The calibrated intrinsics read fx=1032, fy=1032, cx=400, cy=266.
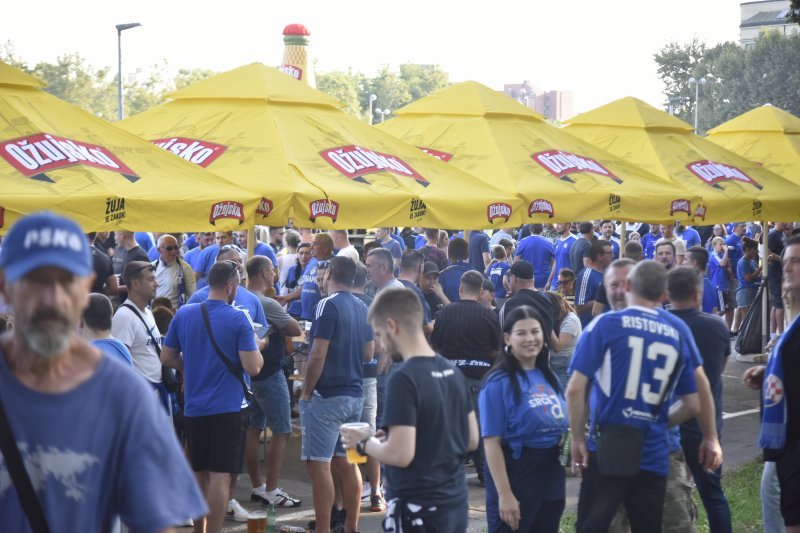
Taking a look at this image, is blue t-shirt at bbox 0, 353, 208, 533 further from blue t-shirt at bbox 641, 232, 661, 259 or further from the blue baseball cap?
blue t-shirt at bbox 641, 232, 661, 259

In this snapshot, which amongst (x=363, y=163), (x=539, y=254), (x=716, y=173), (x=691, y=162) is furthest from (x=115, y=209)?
(x=539, y=254)

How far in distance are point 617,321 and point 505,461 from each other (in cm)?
95

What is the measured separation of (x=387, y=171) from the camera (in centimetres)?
1009

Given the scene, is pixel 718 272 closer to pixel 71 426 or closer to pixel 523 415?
pixel 523 415

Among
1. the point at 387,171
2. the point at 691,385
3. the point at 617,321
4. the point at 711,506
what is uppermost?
the point at 387,171

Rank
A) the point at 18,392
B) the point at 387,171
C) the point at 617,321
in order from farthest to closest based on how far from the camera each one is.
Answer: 1. the point at 387,171
2. the point at 617,321
3. the point at 18,392

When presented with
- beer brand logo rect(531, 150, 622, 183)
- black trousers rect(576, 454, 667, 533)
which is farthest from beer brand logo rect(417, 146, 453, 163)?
black trousers rect(576, 454, 667, 533)

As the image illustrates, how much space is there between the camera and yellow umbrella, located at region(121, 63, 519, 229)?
919 centimetres

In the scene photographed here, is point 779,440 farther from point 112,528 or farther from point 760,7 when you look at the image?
point 760,7

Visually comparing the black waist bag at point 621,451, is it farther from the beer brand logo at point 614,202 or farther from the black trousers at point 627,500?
the beer brand logo at point 614,202

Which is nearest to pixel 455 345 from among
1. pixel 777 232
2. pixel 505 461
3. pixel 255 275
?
pixel 255 275

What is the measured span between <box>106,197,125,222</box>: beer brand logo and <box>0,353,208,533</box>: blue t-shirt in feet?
17.1

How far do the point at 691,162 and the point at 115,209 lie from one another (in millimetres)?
9614

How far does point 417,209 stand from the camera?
386 inches
